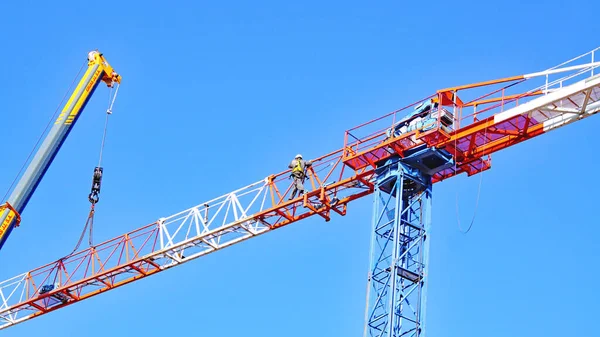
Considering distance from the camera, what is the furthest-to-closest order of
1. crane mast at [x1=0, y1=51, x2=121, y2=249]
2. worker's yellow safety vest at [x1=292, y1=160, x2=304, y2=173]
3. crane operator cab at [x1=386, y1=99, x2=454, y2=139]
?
crane mast at [x1=0, y1=51, x2=121, y2=249], worker's yellow safety vest at [x1=292, y1=160, x2=304, y2=173], crane operator cab at [x1=386, y1=99, x2=454, y2=139]

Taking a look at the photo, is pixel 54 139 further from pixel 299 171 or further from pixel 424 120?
pixel 424 120

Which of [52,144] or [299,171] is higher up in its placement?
[52,144]

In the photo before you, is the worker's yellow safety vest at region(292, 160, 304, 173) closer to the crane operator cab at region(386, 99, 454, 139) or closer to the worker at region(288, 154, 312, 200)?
the worker at region(288, 154, 312, 200)

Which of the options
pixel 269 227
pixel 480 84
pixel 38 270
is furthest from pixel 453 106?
pixel 38 270

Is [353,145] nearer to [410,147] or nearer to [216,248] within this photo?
[410,147]

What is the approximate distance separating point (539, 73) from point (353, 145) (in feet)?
29.2

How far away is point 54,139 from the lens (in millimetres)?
64875

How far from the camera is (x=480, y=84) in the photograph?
55375 millimetres

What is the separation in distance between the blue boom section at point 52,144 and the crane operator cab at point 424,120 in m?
17.6

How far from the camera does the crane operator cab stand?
55.1 m

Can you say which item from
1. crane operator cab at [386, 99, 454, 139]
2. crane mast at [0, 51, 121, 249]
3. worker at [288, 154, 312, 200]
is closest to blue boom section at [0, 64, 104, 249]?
crane mast at [0, 51, 121, 249]

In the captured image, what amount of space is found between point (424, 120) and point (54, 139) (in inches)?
767

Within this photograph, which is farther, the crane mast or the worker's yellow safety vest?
the crane mast

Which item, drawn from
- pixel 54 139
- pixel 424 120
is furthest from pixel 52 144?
pixel 424 120
